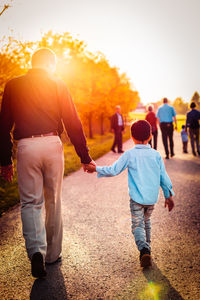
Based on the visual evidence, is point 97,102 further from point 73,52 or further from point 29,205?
point 29,205

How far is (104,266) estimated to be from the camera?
2695mm

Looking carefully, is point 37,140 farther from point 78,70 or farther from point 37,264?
point 78,70

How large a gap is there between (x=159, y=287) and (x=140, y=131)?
1.52 meters

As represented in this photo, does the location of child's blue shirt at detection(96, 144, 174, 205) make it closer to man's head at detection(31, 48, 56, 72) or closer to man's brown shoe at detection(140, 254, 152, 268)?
man's brown shoe at detection(140, 254, 152, 268)

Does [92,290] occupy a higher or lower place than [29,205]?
lower

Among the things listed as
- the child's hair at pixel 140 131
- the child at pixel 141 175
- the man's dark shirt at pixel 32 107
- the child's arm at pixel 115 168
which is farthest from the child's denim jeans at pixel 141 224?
the man's dark shirt at pixel 32 107

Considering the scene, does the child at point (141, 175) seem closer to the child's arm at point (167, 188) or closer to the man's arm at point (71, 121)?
the child's arm at point (167, 188)

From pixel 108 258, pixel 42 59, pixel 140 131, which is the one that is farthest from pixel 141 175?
pixel 42 59

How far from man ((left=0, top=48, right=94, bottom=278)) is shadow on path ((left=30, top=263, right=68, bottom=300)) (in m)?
0.11

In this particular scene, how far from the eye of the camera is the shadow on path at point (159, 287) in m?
2.21

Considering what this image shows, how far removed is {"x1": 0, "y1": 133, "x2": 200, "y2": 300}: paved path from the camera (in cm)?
230

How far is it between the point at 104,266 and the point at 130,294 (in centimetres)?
51

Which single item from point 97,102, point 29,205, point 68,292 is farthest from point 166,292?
point 97,102

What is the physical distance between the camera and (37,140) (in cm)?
241
